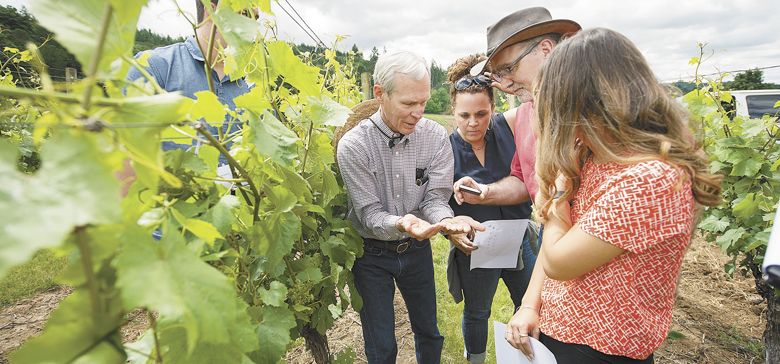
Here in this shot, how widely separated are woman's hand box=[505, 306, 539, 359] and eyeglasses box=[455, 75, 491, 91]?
1.40 meters

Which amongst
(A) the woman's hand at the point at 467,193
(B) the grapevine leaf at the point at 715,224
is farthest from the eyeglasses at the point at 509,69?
(B) the grapevine leaf at the point at 715,224

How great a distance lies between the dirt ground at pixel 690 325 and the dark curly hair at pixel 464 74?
207 centimetres

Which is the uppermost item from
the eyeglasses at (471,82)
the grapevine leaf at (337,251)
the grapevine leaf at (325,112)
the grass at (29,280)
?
the eyeglasses at (471,82)

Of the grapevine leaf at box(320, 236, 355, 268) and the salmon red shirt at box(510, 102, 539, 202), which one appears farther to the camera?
the salmon red shirt at box(510, 102, 539, 202)

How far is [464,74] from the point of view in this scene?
9.06 ft

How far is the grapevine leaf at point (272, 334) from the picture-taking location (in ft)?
3.57

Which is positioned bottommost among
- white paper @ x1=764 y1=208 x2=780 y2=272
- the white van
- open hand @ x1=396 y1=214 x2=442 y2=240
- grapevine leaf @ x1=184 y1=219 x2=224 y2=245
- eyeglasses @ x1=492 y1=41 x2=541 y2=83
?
the white van

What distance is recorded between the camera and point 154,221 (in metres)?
0.66

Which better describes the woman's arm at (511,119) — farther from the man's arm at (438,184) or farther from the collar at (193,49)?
the collar at (193,49)

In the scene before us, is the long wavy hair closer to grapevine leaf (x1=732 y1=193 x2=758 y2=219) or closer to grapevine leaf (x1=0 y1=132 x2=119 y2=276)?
grapevine leaf (x1=0 y1=132 x2=119 y2=276)

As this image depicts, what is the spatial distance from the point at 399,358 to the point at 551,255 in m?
2.38

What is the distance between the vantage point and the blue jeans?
283cm

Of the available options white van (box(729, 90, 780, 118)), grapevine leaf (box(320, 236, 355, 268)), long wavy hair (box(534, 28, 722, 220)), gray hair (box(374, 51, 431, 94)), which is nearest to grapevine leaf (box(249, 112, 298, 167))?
long wavy hair (box(534, 28, 722, 220))

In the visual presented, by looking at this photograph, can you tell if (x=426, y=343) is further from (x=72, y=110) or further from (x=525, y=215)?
(x=72, y=110)
